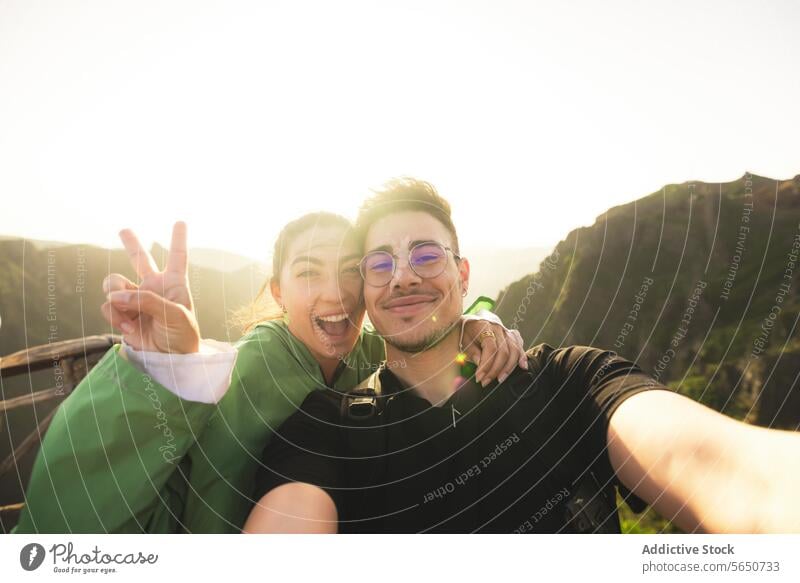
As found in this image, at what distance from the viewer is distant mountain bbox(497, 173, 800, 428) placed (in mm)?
2799

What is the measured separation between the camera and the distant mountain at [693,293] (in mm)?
2799

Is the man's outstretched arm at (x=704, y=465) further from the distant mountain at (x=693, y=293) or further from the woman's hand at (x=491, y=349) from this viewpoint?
the distant mountain at (x=693, y=293)

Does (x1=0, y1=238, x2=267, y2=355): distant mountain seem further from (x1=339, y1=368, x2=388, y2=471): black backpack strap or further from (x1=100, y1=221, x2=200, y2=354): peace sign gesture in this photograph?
(x1=339, y1=368, x2=388, y2=471): black backpack strap

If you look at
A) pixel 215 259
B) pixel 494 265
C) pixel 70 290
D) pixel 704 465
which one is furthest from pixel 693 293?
pixel 70 290

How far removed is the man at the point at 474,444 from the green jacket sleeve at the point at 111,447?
186 mm

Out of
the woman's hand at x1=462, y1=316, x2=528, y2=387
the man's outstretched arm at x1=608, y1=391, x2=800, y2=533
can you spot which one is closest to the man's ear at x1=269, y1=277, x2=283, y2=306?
the woman's hand at x1=462, y1=316, x2=528, y2=387

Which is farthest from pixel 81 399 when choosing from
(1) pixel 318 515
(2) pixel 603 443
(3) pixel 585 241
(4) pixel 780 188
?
(3) pixel 585 241

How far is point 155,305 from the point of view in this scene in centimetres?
78

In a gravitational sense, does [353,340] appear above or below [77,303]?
above

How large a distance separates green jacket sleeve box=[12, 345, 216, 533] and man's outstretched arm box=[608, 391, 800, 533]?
2.60ft

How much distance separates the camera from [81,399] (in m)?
0.82

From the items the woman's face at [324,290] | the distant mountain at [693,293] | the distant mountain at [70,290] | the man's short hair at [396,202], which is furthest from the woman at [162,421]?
the distant mountain at [693,293]
